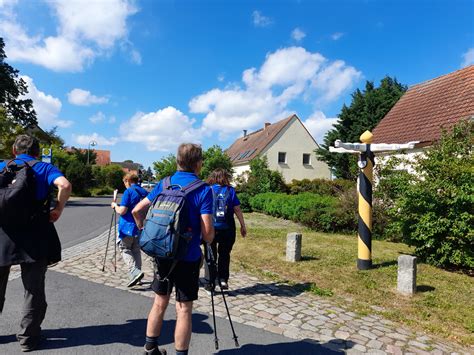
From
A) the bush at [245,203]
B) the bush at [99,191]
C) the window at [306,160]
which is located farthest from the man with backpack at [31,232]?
the bush at [99,191]

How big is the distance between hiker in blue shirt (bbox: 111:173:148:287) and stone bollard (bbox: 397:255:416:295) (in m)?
4.00

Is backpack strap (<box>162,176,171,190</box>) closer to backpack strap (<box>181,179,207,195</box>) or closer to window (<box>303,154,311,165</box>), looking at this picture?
backpack strap (<box>181,179,207,195</box>)

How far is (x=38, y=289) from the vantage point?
3.42m

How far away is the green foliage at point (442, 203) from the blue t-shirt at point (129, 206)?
18.6 ft

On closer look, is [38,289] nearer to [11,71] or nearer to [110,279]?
[110,279]

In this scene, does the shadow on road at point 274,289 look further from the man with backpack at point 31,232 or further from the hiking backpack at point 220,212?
the man with backpack at point 31,232

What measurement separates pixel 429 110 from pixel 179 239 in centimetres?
1412

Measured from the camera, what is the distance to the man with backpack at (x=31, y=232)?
3.24 meters

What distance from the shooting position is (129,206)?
5.25 metres

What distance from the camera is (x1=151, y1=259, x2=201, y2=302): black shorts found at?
2986 millimetres

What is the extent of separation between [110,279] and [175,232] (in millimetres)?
3589

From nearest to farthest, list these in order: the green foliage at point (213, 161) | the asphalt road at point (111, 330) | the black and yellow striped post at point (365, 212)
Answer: the asphalt road at point (111, 330) → the black and yellow striped post at point (365, 212) → the green foliage at point (213, 161)

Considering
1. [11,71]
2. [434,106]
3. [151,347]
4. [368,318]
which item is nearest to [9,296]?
[151,347]

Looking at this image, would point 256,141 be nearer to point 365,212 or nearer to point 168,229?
point 365,212
